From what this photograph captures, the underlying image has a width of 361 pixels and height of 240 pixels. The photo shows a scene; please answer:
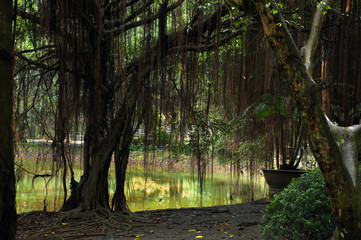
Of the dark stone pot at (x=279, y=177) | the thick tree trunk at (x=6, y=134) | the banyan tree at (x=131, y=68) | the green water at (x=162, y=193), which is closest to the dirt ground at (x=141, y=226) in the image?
the banyan tree at (x=131, y=68)

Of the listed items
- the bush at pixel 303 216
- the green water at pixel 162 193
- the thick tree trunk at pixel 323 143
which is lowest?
the green water at pixel 162 193

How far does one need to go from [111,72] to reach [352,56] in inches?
109

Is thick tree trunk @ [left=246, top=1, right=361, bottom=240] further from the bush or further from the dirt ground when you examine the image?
the dirt ground

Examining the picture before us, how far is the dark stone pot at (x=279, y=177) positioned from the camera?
16.0ft

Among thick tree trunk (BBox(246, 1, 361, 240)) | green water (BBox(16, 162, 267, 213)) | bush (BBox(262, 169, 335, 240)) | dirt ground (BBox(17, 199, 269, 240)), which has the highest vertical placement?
thick tree trunk (BBox(246, 1, 361, 240))

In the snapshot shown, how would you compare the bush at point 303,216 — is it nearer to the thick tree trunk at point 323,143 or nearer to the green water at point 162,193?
the thick tree trunk at point 323,143

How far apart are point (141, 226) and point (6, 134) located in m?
2.70

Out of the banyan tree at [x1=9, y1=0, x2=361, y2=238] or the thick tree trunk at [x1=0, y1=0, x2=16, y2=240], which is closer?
the thick tree trunk at [x1=0, y1=0, x2=16, y2=240]

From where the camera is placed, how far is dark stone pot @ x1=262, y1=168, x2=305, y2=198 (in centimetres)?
486

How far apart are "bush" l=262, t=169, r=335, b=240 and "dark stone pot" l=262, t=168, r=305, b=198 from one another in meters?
2.08

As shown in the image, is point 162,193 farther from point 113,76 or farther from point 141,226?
point 113,76

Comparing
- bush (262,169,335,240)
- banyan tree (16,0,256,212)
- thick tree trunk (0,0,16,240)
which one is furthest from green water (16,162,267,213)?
thick tree trunk (0,0,16,240)

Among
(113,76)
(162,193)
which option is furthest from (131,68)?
(162,193)

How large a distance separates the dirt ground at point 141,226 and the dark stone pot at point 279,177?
0.63 meters
